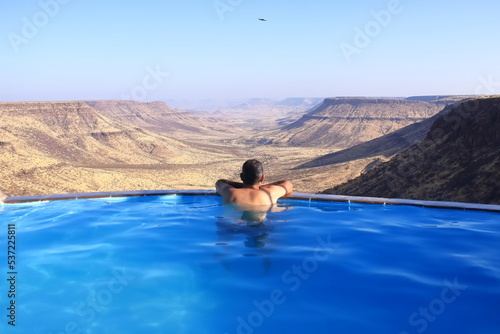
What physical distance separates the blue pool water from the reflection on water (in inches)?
1.0

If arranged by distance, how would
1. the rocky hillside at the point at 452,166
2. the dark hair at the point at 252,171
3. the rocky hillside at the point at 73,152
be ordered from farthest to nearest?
the rocky hillside at the point at 73,152, the rocky hillside at the point at 452,166, the dark hair at the point at 252,171

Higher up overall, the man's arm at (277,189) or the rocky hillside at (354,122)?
the rocky hillside at (354,122)

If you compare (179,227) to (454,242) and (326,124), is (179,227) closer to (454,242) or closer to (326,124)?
(454,242)

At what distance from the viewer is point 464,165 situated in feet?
52.4

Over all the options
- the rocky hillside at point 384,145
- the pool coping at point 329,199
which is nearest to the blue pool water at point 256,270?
the pool coping at point 329,199

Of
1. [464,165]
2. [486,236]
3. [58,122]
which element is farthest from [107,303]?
[58,122]

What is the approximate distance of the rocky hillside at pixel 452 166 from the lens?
1454cm

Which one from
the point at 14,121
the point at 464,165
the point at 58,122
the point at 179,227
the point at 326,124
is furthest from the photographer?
the point at 326,124

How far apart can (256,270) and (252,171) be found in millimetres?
1439

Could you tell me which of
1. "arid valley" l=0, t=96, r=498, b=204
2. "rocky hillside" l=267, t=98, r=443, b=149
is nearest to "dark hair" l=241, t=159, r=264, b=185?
"arid valley" l=0, t=96, r=498, b=204

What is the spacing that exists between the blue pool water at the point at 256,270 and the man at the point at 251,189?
0.30m

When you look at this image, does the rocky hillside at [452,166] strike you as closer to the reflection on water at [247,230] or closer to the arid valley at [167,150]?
the arid valley at [167,150]

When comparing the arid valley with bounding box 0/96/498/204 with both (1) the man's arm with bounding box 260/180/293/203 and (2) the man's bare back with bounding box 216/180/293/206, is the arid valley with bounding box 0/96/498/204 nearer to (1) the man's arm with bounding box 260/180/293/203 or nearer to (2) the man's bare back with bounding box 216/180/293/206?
(2) the man's bare back with bounding box 216/180/293/206

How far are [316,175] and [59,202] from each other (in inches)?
1006
